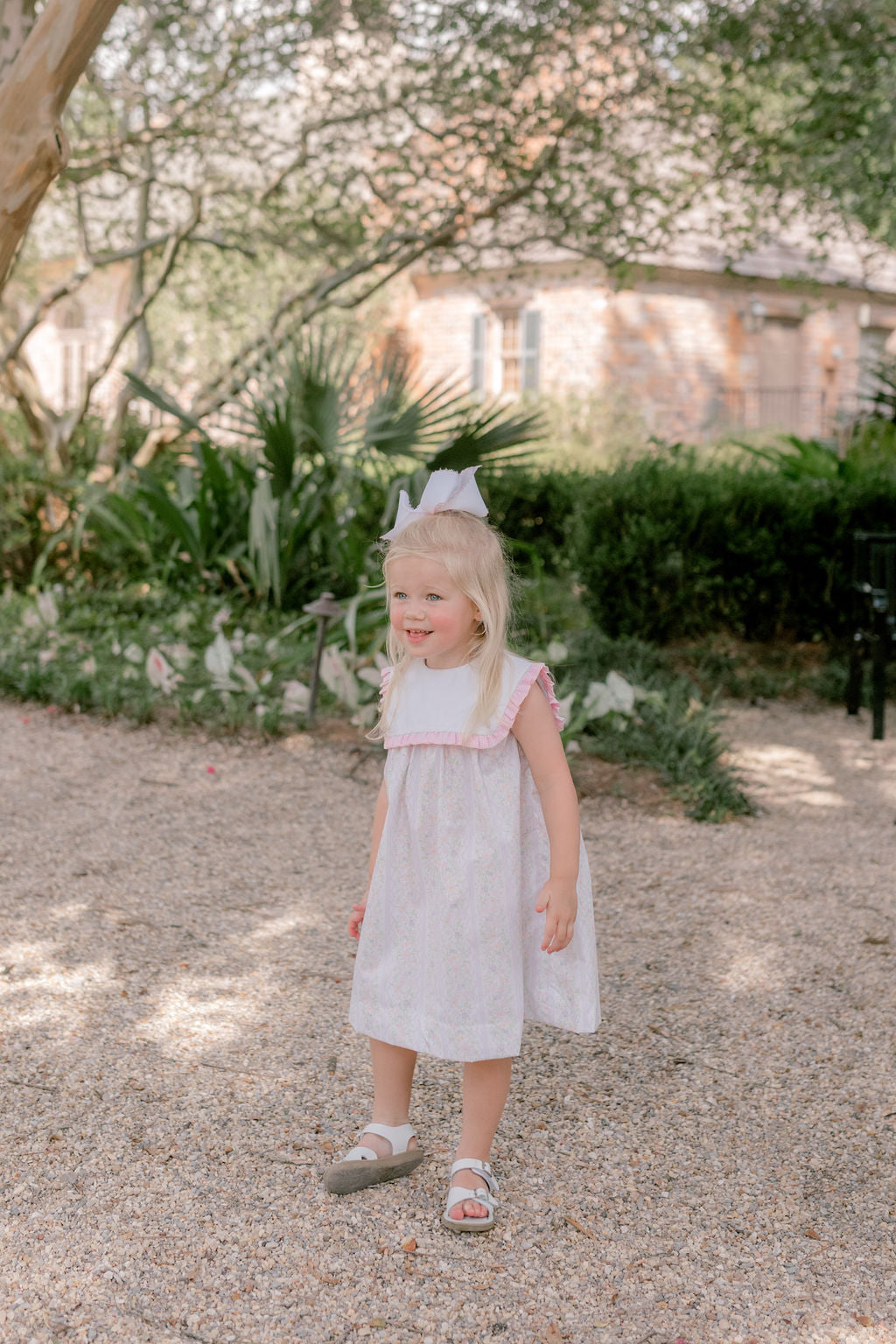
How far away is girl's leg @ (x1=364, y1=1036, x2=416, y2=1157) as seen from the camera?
2.02m

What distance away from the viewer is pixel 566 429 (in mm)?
15508

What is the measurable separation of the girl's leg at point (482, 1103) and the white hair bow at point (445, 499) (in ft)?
2.97

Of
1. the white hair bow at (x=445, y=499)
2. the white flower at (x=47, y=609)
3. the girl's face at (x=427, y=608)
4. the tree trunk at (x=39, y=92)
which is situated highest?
the tree trunk at (x=39, y=92)

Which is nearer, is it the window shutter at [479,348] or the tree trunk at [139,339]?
the tree trunk at [139,339]

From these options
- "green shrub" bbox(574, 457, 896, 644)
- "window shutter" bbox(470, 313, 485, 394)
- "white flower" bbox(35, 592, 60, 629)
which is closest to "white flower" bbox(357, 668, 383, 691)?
"green shrub" bbox(574, 457, 896, 644)

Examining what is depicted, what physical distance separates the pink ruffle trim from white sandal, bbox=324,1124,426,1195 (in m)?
0.69

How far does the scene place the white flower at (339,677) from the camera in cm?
462

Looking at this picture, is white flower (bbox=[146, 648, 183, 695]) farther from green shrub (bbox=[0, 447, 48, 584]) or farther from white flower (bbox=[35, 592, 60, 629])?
green shrub (bbox=[0, 447, 48, 584])

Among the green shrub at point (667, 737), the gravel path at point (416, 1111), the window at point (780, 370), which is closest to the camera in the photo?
the gravel path at point (416, 1111)

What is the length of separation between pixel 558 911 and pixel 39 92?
2.38 meters

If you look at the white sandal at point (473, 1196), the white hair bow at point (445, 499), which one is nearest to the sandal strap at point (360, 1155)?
the white sandal at point (473, 1196)

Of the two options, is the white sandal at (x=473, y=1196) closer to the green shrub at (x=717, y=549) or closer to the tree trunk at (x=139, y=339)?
the green shrub at (x=717, y=549)

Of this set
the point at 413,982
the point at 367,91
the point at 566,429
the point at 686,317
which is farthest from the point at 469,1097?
the point at 686,317

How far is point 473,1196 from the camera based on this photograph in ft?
6.14
